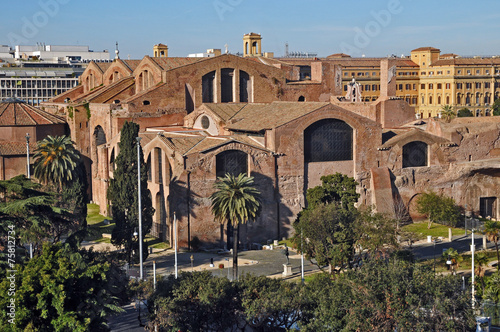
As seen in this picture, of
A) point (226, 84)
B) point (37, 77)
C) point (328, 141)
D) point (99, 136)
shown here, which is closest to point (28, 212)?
point (328, 141)

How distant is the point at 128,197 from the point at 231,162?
7.34 metres

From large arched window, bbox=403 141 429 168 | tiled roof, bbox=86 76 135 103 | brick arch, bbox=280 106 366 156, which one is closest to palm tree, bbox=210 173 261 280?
brick arch, bbox=280 106 366 156

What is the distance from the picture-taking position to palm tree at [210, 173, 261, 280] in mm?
45469

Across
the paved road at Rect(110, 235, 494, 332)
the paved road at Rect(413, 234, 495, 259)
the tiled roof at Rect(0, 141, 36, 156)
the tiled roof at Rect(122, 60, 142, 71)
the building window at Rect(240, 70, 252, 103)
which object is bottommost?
the paved road at Rect(110, 235, 494, 332)

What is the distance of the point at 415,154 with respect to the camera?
5828cm

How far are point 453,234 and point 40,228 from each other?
98.8 feet

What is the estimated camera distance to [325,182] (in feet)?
166

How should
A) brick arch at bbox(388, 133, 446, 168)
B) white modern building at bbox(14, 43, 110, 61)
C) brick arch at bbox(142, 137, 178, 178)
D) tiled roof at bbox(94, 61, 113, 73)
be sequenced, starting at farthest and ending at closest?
1. white modern building at bbox(14, 43, 110, 61)
2. tiled roof at bbox(94, 61, 113, 73)
3. brick arch at bbox(388, 133, 446, 168)
4. brick arch at bbox(142, 137, 178, 178)

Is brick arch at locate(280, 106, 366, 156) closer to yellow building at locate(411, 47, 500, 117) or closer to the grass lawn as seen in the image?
the grass lawn

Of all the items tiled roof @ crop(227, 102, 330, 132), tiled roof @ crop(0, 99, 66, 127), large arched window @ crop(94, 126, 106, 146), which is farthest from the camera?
large arched window @ crop(94, 126, 106, 146)

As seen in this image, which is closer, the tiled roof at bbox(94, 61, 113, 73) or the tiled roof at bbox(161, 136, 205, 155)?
the tiled roof at bbox(161, 136, 205, 155)

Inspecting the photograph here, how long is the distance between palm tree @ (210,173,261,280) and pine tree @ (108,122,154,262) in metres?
4.59

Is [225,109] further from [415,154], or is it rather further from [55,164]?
[55,164]

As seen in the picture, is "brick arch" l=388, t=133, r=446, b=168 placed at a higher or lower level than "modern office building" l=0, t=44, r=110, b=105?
lower
